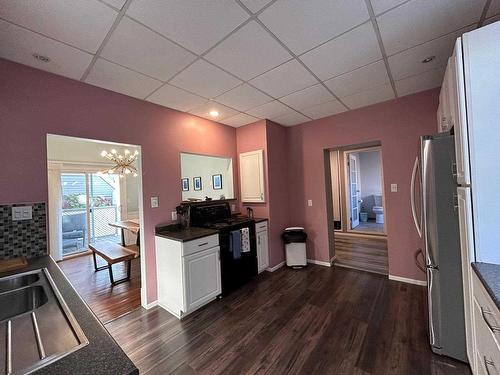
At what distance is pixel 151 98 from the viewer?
99.7 inches

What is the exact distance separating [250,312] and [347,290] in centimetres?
130

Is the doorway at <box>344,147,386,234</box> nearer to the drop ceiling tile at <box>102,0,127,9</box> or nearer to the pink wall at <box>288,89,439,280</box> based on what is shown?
the pink wall at <box>288,89,439,280</box>

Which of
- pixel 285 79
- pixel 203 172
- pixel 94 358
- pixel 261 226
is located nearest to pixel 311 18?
pixel 285 79

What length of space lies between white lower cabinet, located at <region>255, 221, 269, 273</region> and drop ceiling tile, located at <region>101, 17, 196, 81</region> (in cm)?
230

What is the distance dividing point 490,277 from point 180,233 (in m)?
2.50

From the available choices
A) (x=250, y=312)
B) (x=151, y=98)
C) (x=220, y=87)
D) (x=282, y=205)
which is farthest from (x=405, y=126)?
(x=151, y=98)

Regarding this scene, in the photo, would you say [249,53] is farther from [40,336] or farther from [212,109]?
[40,336]

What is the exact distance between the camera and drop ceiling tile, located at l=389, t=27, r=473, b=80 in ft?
5.71

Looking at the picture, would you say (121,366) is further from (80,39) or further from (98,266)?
(98,266)

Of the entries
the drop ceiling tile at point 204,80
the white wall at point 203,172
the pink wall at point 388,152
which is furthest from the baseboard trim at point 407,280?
the drop ceiling tile at point 204,80

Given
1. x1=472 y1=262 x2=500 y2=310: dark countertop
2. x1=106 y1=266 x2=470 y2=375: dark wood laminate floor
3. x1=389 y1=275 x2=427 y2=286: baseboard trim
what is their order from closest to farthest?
x1=472 y1=262 x2=500 y2=310: dark countertop, x1=106 y1=266 x2=470 y2=375: dark wood laminate floor, x1=389 y1=275 x2=427 y2=286: baseboard trim

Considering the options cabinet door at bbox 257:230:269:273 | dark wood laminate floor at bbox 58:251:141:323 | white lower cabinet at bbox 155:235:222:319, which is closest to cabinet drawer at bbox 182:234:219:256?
white lower cabinet at bbox 155:235:222:319

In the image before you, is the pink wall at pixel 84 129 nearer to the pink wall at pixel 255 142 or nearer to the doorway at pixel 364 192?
the pink wall at pixel 255 142

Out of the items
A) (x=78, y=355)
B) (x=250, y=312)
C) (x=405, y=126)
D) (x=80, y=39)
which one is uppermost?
(x=80, y=39)
